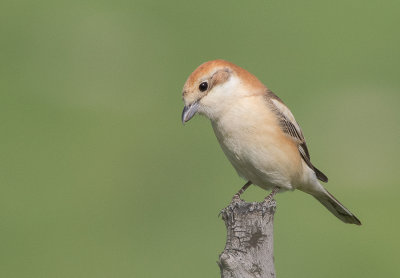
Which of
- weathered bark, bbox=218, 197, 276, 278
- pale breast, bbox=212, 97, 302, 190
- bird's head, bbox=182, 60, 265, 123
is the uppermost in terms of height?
bird's head, bbox=182, 60, 265, 123

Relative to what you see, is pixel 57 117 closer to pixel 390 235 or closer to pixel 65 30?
pixel 65 30

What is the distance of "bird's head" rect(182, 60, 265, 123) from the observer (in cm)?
665

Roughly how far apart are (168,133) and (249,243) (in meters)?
7.11

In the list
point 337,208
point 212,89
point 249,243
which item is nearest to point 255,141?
point 212,89

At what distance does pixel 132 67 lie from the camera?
14.4 metres

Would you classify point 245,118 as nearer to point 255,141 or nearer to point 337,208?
point 255,141

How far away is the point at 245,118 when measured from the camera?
669cm

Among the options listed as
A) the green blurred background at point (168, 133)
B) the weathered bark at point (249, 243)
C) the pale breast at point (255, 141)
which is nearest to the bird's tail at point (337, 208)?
the pale breast at point (255, 141)

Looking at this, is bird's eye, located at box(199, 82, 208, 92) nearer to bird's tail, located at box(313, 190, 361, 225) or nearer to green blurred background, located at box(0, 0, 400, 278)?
bird's tail, located at box(313, 190, 361, 225)

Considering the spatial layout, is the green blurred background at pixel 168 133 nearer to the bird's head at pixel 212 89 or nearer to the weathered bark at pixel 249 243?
the bird's head at pixel 212 89

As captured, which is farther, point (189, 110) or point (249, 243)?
point (189, 110)

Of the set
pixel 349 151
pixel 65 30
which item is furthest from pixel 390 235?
pixel 65 30

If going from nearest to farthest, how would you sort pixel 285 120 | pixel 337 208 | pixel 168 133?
pixel 285 120 < pixel 337 208 < pixel 168 133

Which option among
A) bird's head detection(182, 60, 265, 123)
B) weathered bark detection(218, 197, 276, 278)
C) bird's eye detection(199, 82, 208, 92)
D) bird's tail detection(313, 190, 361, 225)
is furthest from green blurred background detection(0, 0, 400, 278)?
weathered bark detection(218, 197, 276, 278)
